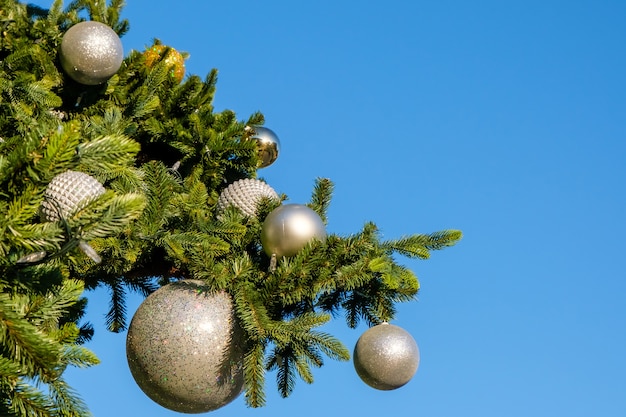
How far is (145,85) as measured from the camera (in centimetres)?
526

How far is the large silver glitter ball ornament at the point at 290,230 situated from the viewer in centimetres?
409

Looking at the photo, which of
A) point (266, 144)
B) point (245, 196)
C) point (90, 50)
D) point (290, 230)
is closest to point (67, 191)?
point (290, 230)

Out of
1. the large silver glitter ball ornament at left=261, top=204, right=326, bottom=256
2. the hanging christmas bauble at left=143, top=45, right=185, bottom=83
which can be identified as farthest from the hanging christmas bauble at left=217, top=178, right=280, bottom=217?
the hanging christmas bauble at left=143, top=45, right=185, bottom=83

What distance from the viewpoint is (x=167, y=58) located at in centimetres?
559

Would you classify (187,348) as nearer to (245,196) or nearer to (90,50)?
(245,196)

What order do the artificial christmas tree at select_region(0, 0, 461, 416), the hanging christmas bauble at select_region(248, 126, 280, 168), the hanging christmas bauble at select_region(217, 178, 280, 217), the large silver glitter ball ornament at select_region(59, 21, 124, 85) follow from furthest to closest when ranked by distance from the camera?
the hanging christmas bauble at select_region(248, 126, 280, 168)
the large silver glitter ball ornament at select_region(59, 21, 124, 85)
the hanging christmas bauble at select_region(217, 178, 280, 217)
the artificial christmas tree at select_region(0, 0, 461, 416)

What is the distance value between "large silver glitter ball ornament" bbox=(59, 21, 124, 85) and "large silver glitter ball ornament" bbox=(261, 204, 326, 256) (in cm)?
151

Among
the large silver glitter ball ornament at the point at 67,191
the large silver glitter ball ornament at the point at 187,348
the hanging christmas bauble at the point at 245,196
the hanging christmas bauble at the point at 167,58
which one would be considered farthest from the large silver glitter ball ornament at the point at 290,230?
the hanging christmas bauble at the point at 167,58

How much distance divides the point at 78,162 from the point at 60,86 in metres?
2.88

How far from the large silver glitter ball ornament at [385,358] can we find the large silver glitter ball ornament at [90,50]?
7.19 ft

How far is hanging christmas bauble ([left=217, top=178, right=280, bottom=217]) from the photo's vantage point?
15.4 ft

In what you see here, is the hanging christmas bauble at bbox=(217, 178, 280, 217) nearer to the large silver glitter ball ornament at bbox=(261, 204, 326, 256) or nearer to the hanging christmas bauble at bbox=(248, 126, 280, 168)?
the large silver glitter ball ornament at bbox=(261, 204, 326, 256)

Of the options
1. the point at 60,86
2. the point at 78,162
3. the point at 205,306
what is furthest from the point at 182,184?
the point at 78,162

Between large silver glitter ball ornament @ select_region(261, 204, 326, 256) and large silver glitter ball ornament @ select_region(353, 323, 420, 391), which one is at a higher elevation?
large silver glitter ball ornament @ select_region(261, 204, 326, 256)
